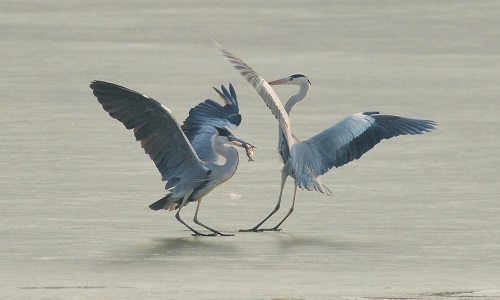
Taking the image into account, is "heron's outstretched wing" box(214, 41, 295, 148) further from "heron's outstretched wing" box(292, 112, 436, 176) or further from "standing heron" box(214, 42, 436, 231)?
"heron's outstretched wing" box(292, 112, 436, 176)

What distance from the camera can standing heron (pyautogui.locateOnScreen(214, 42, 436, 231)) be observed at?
1163 cm

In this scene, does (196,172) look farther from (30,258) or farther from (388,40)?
(388,40)

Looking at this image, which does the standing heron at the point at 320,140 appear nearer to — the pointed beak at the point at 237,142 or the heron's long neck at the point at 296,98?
the pointed beak at the point at 237,142

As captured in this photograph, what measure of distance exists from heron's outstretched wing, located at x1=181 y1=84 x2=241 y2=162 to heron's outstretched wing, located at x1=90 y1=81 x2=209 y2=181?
660 mm

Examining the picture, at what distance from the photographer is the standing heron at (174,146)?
11.2 metres

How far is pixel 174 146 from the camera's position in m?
11.4

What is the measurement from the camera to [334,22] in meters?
26.2

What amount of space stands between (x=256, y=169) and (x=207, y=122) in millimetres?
1616

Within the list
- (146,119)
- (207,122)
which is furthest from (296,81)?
(146,119)

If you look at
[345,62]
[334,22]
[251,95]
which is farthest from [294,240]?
[334,22]

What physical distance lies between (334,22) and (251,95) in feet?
25.3

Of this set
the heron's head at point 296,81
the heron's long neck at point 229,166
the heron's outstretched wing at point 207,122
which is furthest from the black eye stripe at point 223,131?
the heron's head at point 296,81

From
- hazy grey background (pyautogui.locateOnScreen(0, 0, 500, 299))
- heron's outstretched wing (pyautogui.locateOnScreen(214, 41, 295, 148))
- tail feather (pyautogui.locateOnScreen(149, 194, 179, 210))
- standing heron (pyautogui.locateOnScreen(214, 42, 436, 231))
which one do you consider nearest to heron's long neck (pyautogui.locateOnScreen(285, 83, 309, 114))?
hazy grey background (pyautogui.locateOnScreen(0, 0, 500, 299))

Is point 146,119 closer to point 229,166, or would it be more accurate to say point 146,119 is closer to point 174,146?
point 174,146
